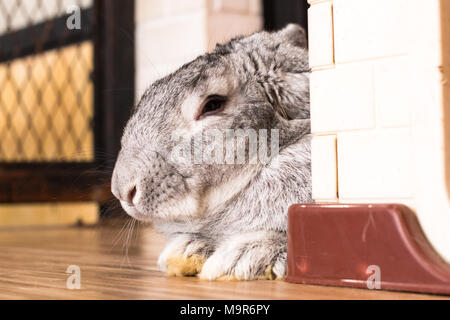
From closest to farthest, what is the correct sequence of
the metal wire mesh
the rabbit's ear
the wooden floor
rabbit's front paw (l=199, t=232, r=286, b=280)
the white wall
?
1. the wooden floor
2. rabbit's front paw (l=199, t=232, r=286, b=280)
3. the rabbit's ear
4. the white wall
5. the metal wire mesh

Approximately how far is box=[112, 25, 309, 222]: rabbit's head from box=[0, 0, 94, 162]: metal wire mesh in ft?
8.56

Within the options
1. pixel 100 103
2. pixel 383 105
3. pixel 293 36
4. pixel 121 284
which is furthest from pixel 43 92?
pixel 383 105

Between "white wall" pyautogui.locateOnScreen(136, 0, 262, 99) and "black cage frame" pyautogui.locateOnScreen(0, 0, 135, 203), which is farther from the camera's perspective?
"black cage frame" pyautogui.locateOnScreen(0, 0, 135, 203)

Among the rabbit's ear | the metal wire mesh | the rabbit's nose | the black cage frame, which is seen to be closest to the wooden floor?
the rabbit's nose

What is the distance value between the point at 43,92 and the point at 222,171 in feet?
10.2

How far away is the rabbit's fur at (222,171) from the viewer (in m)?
1.11

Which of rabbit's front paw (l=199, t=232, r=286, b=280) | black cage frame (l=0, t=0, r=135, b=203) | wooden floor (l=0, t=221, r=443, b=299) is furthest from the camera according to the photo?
black cage frame (l=0, t=0, r=135, b=203)

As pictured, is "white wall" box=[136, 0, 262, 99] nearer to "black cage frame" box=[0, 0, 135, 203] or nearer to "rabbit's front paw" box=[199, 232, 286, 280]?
"black cage frame" box=[0, 0, 135, 203]

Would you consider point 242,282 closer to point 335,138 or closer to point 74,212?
point 335,138

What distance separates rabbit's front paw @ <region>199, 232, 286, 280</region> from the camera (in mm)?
1053

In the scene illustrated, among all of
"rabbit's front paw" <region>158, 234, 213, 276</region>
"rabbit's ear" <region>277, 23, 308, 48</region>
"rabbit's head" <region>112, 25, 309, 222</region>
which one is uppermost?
"rabbit's ear" <region>277, 23, 308, 48</region>

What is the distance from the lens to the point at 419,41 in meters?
0.91

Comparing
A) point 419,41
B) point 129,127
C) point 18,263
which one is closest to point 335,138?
point 419,41

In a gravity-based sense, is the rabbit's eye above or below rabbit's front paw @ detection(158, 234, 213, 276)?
above
